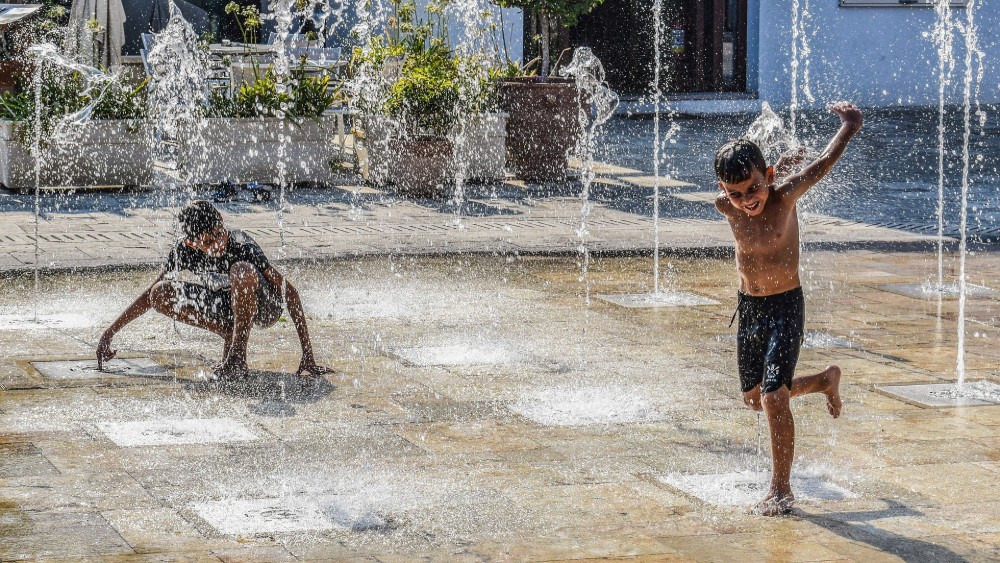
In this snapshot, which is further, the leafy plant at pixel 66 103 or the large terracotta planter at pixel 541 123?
the large terracotta planter at pixel 541 123

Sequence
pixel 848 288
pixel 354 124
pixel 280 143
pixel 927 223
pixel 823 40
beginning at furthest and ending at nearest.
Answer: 1. pixel 823 40
2. pixel 354 124
3. pixel 280 143
4. pixel 927 223
5. pixel 848 288

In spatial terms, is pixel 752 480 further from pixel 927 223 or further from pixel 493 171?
pixel 493 171

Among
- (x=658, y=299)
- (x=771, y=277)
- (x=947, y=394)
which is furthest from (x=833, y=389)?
(x=658, y=299)

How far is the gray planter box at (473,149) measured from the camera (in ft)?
47.5

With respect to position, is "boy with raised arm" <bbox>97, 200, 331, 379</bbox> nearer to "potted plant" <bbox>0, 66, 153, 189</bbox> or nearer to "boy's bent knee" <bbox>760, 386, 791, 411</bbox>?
"boy's bent knee" <bbox>760, 386, 791, 411</bbox>

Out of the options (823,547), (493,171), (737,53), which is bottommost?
(823,547)

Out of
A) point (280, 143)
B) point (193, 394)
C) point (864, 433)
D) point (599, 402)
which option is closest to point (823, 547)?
point (864, 433)

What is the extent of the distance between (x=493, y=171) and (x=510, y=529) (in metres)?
10.7

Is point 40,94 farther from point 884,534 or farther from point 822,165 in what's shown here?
point 884,534

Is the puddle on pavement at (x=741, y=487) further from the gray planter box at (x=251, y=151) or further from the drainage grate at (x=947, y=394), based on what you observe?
the gray planter box at (x=251, y=151)

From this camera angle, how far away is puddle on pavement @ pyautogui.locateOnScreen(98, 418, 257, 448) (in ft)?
18.3

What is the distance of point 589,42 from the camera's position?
25.8 m

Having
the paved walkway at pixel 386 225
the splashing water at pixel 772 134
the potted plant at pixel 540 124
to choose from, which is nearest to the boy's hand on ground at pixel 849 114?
the paved walkway at pixel 386 225

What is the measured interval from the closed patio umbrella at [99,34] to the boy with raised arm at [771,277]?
1352 cm
